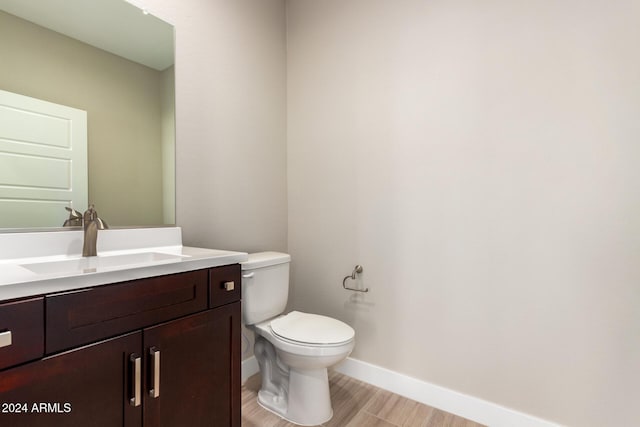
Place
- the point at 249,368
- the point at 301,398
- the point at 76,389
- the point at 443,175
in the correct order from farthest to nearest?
the point at 249,368
the point at 443,175
the point at 301,398
the point at 76,389

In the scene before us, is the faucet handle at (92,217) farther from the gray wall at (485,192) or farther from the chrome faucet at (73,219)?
the gray wall at (485,192)

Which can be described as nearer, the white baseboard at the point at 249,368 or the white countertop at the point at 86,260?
the white countertop at the point at 86,260

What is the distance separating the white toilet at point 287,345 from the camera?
1486mm

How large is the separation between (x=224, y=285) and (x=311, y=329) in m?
0.60

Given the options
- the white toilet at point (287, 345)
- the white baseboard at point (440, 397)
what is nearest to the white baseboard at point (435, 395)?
the white baseboard at point (440, 397)

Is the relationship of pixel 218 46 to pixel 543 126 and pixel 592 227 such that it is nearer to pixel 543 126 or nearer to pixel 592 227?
pixel 543 126

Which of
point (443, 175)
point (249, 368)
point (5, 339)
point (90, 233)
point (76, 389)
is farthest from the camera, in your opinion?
point (249, 368)

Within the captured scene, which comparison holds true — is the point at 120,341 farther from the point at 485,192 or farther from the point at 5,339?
the point at 485,192

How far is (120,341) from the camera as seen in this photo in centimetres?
90

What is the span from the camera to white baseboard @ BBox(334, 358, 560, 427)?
1.50m

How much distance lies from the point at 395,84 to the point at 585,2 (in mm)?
861

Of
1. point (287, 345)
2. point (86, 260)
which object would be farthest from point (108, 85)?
point (287, 345)

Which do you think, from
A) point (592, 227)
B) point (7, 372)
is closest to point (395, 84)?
point (592, 227)

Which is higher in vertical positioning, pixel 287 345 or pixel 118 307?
pixel 118 307
